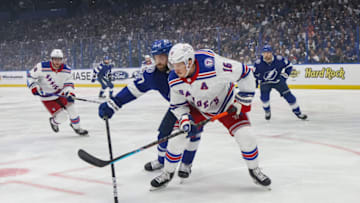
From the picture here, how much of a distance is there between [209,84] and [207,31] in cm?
1229

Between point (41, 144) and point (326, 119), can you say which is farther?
point (326, 119)

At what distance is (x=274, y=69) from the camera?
7391mm

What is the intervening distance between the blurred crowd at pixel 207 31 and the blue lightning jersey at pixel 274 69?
593 centimetres

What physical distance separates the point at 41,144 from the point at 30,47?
15.0m

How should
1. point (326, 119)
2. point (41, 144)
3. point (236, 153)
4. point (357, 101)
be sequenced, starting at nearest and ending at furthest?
point (236, 153), point (41, 144), point (326, 119), point (357, 101)

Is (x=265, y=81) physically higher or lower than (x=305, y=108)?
higher

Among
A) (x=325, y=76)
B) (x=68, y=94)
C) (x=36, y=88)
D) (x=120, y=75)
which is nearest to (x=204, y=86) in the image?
(x=68, y=94)

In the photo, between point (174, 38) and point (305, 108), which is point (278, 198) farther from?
point (174, 38)

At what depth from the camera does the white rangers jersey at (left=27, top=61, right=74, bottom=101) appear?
6.60m

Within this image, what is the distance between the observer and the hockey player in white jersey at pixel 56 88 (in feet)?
21.7

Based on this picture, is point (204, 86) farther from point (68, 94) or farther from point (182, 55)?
point (68, 94)

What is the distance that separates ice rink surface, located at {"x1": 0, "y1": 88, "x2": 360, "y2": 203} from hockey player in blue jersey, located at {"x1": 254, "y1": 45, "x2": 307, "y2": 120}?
0.97ft

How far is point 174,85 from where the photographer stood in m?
3.37

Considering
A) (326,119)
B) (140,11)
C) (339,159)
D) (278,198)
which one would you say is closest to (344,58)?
(326,119)
